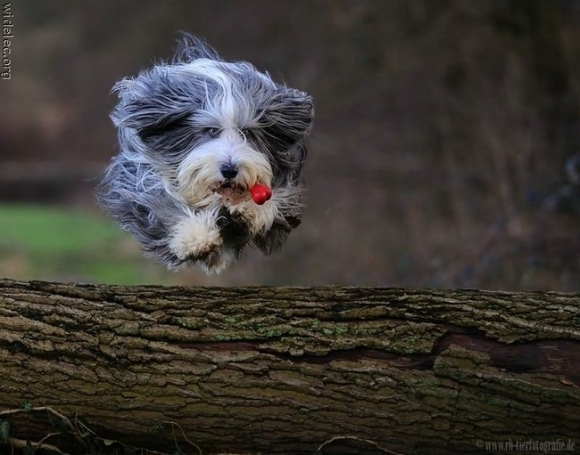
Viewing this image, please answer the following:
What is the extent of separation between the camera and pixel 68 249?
44.2 ft

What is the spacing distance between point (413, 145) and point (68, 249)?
5.91 meters

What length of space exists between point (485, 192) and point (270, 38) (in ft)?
12.3

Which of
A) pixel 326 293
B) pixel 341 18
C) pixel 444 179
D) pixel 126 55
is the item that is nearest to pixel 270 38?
Result: pixel 341 18

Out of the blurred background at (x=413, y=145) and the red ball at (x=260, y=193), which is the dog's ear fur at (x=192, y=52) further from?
the blurred background at (x=413, y=145)

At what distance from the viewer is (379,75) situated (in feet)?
32.3

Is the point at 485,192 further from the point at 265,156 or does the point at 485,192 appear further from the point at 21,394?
the point at 21,394

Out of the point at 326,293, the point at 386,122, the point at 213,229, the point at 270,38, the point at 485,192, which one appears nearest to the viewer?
the point at 326,293

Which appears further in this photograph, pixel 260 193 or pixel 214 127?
pixel 214 127

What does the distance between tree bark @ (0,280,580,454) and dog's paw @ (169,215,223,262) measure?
30.0 inches

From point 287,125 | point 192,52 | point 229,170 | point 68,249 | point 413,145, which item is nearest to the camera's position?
point 229,170

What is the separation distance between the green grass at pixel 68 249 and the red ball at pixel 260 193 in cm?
658

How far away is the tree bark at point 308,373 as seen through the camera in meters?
3.38

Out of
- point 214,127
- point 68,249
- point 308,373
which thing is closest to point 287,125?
point 214,127

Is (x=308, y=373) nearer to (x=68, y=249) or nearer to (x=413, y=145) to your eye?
(x=413, y=145)
